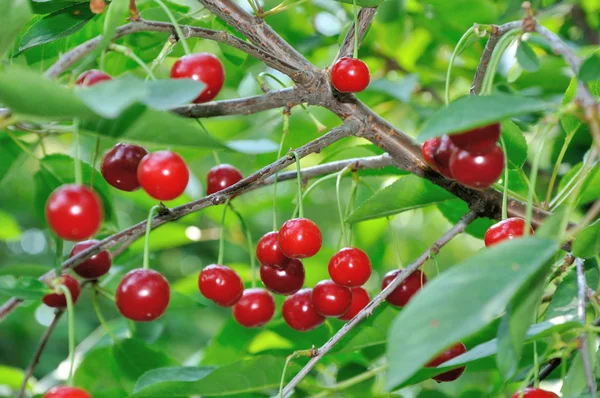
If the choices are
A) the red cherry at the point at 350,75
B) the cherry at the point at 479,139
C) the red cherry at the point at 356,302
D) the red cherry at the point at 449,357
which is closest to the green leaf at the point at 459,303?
the cherry at the point at 479,139

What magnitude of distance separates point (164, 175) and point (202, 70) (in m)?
0.18

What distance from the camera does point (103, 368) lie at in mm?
2141

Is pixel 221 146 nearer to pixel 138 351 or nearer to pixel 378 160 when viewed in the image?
pixel 378 160

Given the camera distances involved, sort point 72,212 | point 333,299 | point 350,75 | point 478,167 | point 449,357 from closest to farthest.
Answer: point 72,212, point 478,167, point 350,75, point 449,357, point 333,299

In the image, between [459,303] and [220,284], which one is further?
[220,284]

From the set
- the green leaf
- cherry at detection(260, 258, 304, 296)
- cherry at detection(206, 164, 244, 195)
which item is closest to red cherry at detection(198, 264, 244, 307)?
cherry at detection(260, 258, 304, 296)

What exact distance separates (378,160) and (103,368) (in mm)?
1195

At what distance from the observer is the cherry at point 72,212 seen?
0.89 metres

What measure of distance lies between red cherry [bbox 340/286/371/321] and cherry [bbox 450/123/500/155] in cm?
71

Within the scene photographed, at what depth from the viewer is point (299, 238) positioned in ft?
4.57

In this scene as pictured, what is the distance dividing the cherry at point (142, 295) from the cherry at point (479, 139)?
2.16ft

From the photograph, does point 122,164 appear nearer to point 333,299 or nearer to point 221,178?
point 221,178

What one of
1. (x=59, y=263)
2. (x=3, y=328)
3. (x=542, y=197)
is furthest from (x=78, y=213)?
(x=3, y=328)

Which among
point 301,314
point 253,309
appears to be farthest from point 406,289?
point 253,309
